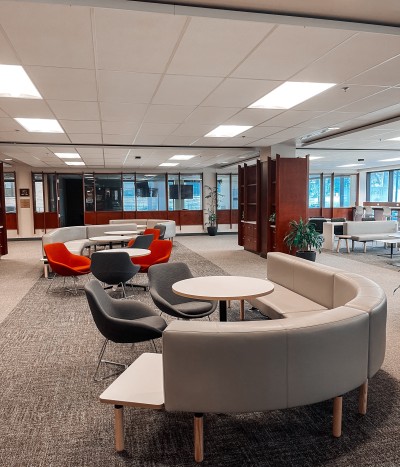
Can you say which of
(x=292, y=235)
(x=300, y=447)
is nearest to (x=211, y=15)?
(x=300, y=447)

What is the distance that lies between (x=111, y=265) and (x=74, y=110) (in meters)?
2.26

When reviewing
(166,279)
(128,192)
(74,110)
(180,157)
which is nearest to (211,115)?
(74,110)

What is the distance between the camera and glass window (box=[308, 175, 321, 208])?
17.0 metres

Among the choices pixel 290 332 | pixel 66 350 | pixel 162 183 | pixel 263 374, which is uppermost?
pixel 162 183

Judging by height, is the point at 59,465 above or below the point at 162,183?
below

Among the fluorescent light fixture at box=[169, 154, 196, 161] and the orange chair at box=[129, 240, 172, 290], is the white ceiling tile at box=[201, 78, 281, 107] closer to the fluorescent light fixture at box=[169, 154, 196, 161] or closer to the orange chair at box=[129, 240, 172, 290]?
the orange chair at box=[129, 240, 172, 290]

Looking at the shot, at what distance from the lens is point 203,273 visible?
24.1ft

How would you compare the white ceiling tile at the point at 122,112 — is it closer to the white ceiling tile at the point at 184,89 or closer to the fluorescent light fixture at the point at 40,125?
the white ceiling tile at the point at 184,89

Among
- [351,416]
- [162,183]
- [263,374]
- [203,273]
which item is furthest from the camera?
[162,183]

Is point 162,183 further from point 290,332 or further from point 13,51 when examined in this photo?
point 290,332

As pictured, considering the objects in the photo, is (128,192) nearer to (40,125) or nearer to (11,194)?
(11,194)

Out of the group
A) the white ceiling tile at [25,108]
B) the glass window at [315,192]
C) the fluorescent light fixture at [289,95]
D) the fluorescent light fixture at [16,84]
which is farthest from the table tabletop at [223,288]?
the glass window at [315,192]

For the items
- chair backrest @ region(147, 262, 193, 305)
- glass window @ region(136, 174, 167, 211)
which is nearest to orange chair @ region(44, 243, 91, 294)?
chair backrest @ region(147, 262, 193, 305)

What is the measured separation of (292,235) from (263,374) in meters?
6.45
